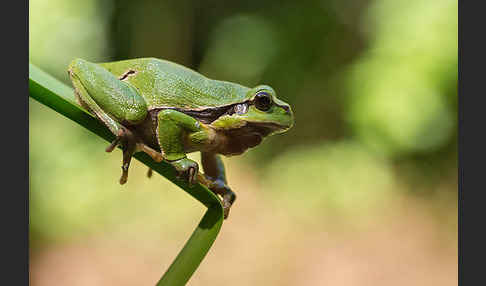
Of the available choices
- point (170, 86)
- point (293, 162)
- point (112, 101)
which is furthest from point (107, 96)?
point (293, 162)

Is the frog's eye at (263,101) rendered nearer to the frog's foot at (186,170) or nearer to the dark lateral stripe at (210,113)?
the dark lateral stripe at (210,113)

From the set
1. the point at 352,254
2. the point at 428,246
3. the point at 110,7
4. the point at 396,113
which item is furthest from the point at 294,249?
the point at 110,7

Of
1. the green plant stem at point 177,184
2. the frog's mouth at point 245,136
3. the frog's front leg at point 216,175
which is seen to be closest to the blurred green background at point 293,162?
the frog's front leg at point 216,175

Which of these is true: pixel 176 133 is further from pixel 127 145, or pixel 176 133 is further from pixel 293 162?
pixel 293 162

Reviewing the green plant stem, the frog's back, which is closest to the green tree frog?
the frog's back

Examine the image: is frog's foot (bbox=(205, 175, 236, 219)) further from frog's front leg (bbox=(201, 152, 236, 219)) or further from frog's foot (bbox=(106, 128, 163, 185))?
frog's foot (bbox=(106, 128, 163, 185))
